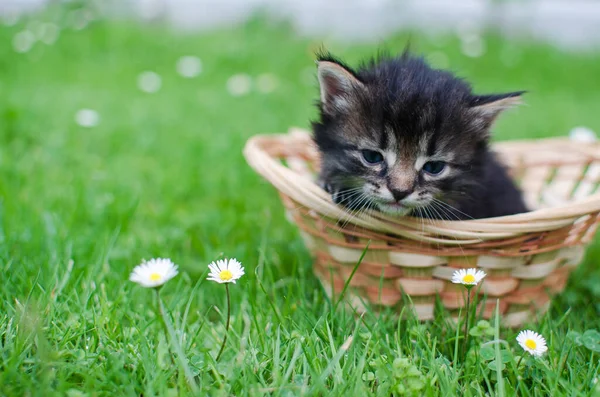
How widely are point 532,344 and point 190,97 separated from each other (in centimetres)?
396

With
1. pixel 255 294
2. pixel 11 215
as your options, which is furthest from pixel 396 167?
pixel 11 215

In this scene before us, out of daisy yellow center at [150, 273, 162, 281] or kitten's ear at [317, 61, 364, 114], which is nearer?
daisy yellow center at [150, 273, 162, 281]

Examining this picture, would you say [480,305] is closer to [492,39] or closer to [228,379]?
[228,379]

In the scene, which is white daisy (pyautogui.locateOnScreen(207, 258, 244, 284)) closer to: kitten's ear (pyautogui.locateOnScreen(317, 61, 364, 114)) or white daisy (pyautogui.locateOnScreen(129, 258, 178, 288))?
white daisy (pyautogui.locateOnScreen(129, 258, 178, 288))

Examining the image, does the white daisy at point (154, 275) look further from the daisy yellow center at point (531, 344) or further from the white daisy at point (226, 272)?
the daisy yellow center at point (531, 344)

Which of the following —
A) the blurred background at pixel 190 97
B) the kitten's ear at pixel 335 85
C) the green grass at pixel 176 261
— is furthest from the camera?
the blurred background at pixel 190 97

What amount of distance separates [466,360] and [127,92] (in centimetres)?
417

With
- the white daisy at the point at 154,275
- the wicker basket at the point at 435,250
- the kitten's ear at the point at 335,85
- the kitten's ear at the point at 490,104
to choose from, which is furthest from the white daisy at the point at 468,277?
the white daisy at the point at 154,275

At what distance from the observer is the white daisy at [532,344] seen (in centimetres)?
186

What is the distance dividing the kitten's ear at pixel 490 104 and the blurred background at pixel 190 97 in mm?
275

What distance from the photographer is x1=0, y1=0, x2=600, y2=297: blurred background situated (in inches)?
114

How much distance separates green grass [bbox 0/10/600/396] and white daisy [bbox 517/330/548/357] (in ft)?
0.20

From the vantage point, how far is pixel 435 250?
83.2 inches

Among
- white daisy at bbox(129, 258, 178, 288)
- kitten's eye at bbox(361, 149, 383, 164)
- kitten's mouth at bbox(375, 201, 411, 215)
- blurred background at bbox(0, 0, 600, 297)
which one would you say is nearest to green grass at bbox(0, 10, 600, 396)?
blurred background at bbox(0, 0, 600, 297)
